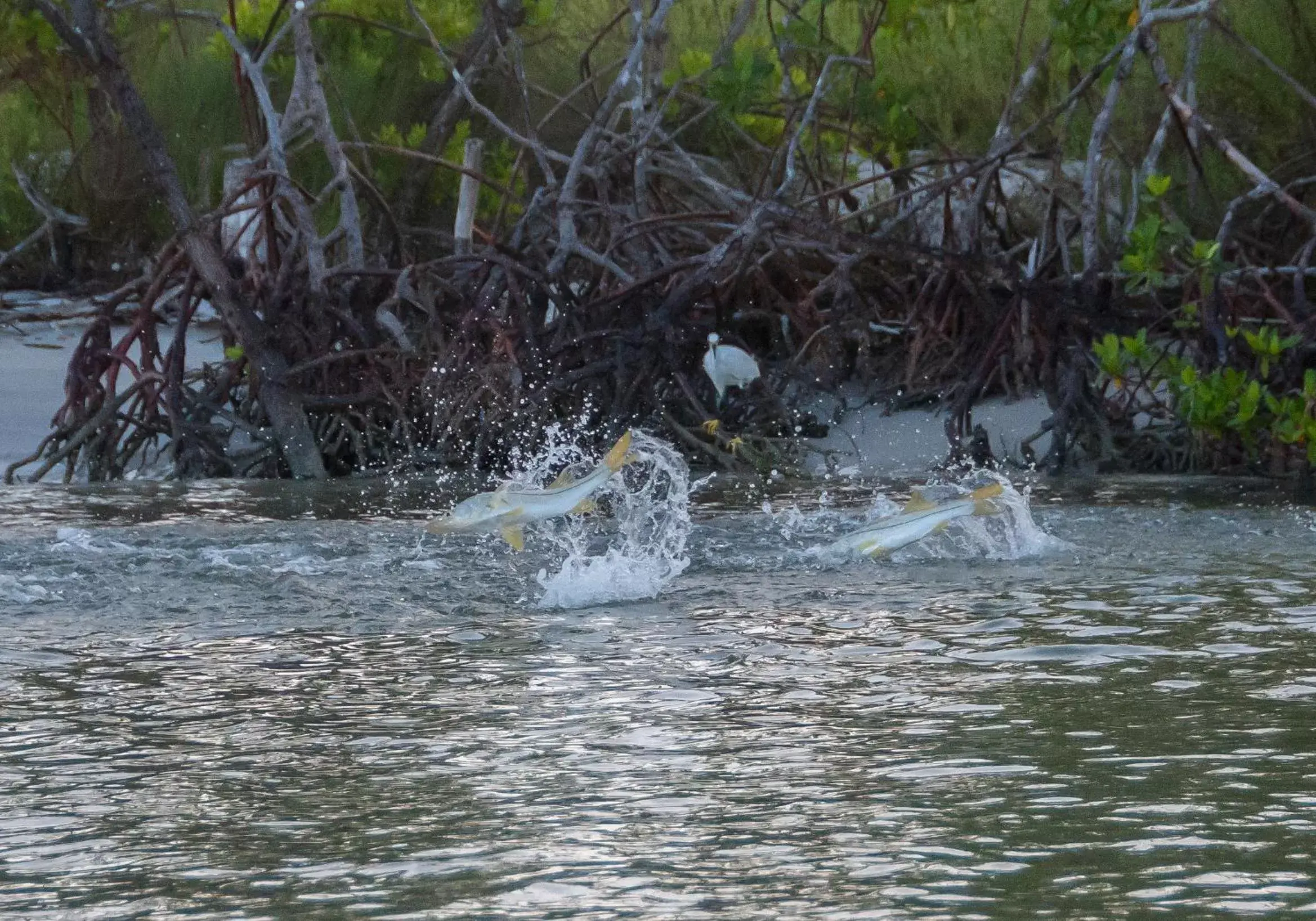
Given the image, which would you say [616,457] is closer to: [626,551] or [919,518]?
[919,518]

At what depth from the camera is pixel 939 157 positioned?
11938mm

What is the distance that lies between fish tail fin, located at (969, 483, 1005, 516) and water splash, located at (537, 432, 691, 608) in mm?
966

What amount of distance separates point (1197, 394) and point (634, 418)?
9.51ft

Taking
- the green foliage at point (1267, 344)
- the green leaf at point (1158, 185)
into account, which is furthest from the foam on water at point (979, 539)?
the green leaf at point (1158, 185)

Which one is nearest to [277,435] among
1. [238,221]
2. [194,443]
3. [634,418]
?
[194,443]

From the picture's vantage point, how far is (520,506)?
5.86 meters

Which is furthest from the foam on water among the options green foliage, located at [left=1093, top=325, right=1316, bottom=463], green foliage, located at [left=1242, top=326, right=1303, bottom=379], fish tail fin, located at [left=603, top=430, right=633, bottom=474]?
green foliage, located at [left=1242, top=326, right=1303, bottom=379]

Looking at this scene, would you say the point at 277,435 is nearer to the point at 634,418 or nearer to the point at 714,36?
the point at 634,418

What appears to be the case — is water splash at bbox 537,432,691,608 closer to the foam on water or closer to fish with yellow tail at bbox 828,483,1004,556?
the foam on water

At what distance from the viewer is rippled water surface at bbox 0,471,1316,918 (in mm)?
3381

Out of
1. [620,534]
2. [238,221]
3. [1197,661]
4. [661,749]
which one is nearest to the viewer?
[661,749]

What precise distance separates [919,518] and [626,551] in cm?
118

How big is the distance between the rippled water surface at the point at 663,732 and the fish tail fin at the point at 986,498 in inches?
9.7

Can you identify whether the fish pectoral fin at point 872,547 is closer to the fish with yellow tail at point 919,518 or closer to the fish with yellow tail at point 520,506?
the fish with yellow tail at point 919,518
